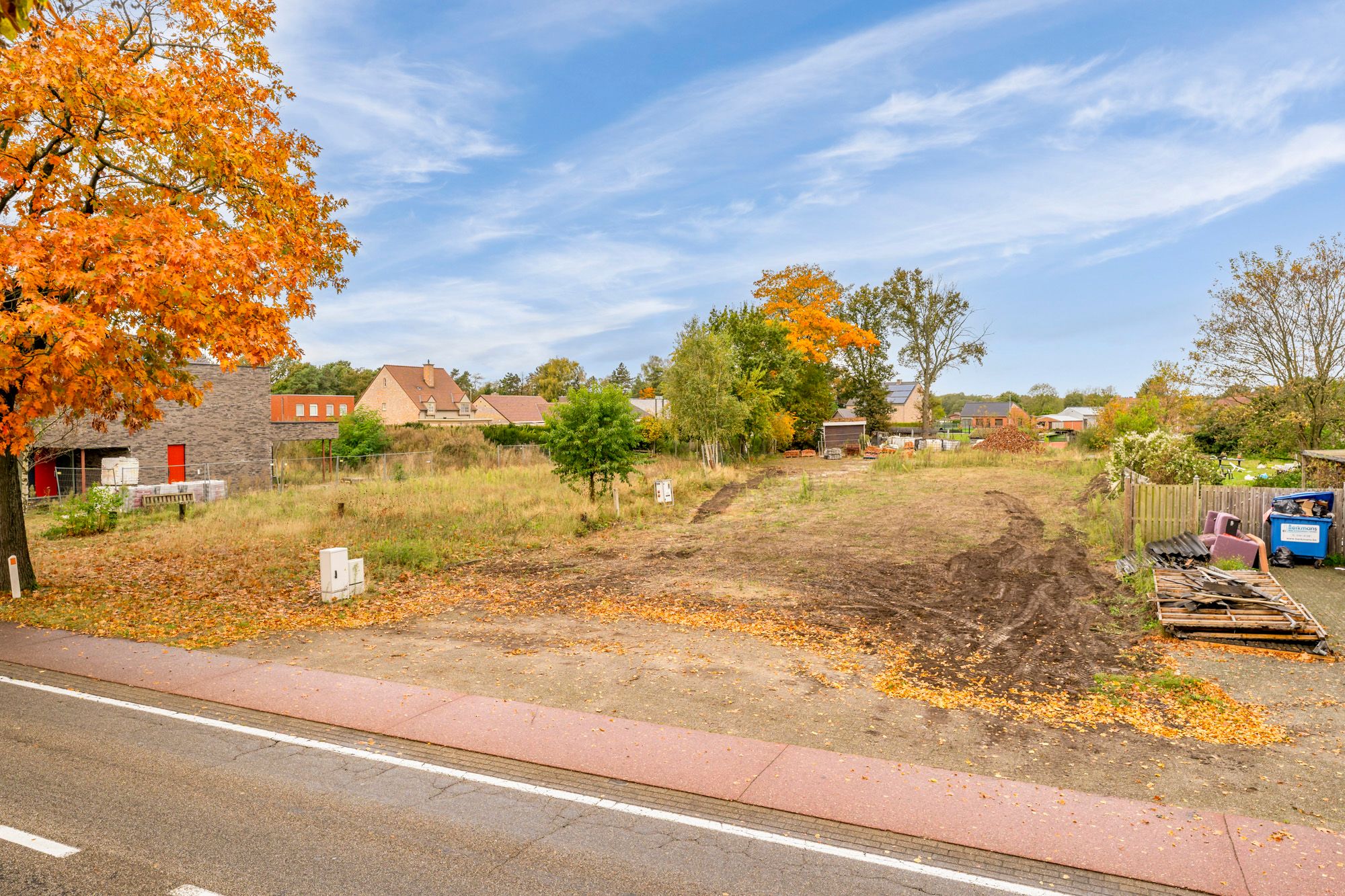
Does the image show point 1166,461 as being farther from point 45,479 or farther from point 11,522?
point 45,479

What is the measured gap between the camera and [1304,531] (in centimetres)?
1432

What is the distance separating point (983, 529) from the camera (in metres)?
19.7

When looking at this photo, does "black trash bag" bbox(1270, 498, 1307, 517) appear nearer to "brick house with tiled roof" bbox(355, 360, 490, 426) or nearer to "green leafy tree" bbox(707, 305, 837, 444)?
"green leafy tree" bbox(707, 305, 837, 444)

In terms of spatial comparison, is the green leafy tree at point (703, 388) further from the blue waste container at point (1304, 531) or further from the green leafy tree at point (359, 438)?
the blue waste container at point (1304, 531)

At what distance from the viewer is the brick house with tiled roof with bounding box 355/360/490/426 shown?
6462cm

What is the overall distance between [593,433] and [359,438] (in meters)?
25.2

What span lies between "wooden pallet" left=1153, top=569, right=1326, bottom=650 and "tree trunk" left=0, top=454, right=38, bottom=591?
56.3ft

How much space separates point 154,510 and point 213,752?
71.3 feet

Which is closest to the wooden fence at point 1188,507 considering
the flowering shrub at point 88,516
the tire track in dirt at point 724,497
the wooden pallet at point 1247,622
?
the wooden pallet at point 1247,622

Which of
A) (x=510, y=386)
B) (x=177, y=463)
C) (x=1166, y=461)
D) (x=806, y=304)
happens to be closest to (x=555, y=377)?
(x=510, y=386)

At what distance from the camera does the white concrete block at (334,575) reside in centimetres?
1208

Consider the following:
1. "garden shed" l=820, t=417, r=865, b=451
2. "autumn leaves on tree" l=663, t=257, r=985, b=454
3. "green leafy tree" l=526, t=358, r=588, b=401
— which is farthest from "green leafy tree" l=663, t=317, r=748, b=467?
"green leafy tree" l=526, t=358, r=588, b=401

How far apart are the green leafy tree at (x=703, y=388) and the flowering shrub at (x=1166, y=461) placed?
1907 cm

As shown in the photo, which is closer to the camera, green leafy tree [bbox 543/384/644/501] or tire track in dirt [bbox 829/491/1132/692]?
tire track in dirt [bbox 829/491/1132/692]
